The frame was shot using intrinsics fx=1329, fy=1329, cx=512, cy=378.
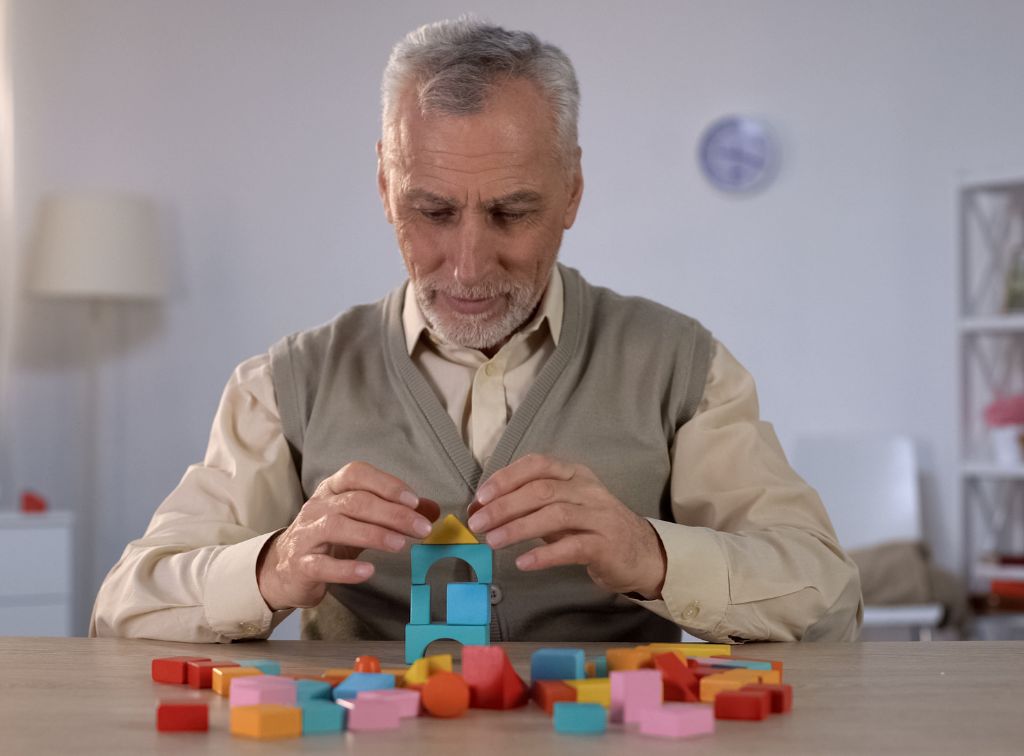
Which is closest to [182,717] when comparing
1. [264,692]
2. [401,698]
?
[264,692]

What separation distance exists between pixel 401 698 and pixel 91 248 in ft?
11.9

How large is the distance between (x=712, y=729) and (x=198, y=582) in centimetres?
78

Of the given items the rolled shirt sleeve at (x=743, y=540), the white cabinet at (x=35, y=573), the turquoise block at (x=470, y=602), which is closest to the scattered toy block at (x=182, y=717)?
the turquoise block at (x=470, y=602)

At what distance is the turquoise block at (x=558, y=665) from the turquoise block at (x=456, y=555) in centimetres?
19

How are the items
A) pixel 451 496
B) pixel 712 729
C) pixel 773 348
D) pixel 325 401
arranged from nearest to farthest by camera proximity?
→ pixel 712 729
pixel 451 496
pixel 325 401
pixel 773 348

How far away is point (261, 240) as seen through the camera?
491 centimetres

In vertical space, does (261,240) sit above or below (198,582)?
above

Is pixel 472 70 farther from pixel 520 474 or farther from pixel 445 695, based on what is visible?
pixel 445 695

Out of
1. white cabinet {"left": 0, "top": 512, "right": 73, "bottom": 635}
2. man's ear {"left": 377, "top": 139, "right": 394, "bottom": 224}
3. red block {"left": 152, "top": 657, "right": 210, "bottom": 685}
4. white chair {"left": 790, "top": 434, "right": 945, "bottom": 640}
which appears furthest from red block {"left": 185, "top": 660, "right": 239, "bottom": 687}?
white chair {"left": 790, "top": 434, "right": 945, "bottom": 640}

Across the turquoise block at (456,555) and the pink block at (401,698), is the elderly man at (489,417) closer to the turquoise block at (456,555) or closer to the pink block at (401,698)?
the turquoise block at (456,555)

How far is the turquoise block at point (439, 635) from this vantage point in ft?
4.23

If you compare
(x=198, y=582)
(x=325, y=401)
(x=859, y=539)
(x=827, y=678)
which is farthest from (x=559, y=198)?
(x=859, y=539)

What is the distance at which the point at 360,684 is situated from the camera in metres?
1.09

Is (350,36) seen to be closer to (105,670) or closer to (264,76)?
(264,76)
